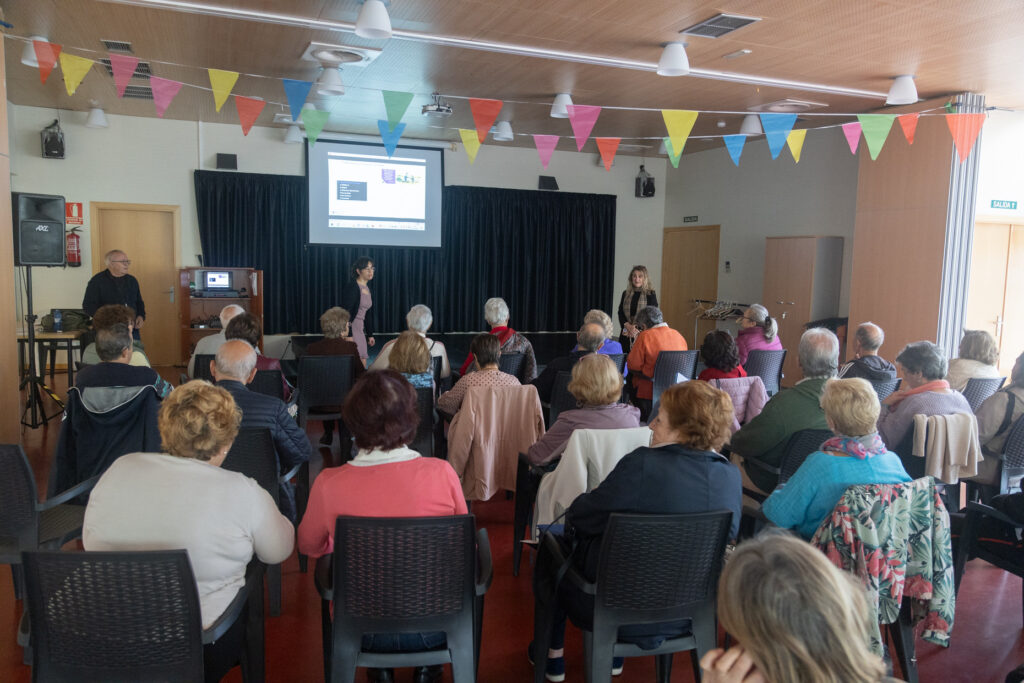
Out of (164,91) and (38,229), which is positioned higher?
(164,91)

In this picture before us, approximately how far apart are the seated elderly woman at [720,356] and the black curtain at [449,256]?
6.61m

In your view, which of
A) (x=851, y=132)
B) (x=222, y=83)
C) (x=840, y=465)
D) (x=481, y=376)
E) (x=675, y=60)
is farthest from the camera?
(x=851, y=132)

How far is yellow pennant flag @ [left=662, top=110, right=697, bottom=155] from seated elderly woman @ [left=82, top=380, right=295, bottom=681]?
4.74 m

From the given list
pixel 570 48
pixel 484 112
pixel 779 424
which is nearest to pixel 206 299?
pixel 484 112

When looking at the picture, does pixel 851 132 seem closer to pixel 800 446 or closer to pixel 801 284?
pixel 801 284

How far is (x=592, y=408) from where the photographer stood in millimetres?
2828

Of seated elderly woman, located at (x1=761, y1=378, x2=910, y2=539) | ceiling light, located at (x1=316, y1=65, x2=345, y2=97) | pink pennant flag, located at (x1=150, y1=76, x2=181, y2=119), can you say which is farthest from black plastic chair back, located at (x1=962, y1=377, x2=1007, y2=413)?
pink pennant flag, located at (x1=150, y1=76, x2=181, y2=119)

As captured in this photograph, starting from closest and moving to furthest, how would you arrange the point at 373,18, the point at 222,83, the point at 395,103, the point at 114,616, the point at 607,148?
the point at 114,616 < the point at 373,18 < the point at 222,83 < the point at 395,103 < the point at 607,148

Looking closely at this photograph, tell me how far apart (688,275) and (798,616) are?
1005cm

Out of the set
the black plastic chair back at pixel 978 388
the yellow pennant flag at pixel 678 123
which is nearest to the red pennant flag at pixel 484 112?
the yellow pennant flag at pixel 678 123

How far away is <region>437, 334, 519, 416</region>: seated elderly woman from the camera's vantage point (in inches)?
139

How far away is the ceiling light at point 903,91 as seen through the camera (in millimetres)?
5758

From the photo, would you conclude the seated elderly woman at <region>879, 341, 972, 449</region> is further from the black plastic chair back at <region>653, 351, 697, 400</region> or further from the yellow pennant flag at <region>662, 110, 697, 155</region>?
the yellow pennant flag at <region>662, 110, 697, 155</region>

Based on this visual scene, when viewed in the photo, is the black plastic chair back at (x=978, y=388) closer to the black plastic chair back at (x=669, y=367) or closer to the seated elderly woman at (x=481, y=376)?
the black plastic chair back at (x=669, y=367)
